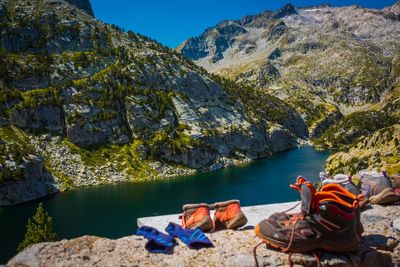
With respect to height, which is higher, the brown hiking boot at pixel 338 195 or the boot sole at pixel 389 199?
the brown hiking boot at pixel 338 195

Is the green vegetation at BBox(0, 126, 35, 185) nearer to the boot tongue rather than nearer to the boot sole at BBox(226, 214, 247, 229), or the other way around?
the boot sole at BBox(226, 214, 247, 229)

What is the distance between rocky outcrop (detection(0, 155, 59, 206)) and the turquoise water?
420cm

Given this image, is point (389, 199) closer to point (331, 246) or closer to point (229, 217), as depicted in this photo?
point (331, 246)

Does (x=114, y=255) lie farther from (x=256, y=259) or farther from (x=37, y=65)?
(x=37, y=65)

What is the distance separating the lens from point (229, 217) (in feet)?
31.8

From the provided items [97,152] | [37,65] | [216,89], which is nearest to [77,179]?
[97,152]

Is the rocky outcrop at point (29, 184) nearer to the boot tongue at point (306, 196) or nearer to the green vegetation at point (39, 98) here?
the green vegetation at point (39, 98)

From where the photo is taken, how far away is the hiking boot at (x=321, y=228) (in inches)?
296

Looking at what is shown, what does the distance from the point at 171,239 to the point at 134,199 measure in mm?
89064

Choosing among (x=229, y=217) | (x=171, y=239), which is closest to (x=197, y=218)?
(x=229, y=217)

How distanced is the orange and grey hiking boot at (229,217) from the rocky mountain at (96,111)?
327 feet

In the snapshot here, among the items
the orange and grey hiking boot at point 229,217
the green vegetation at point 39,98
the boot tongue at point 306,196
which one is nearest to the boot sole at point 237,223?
the orange and grey hiking boot at point 229,217

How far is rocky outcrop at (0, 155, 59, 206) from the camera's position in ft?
309

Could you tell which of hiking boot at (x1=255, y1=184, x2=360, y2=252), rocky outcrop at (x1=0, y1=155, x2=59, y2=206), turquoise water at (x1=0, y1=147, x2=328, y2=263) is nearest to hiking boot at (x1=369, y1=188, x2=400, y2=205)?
hiking boot at (x1=255, y1=184, x2=360, y2=252)
